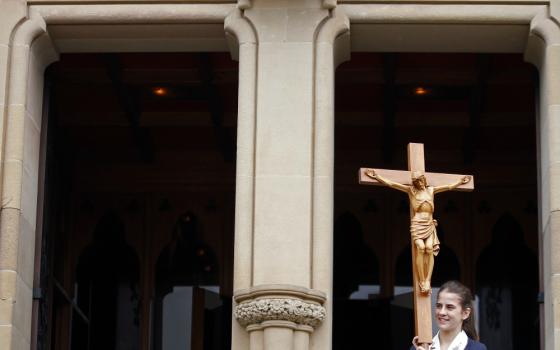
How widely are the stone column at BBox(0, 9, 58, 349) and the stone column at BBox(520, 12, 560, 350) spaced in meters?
5.55

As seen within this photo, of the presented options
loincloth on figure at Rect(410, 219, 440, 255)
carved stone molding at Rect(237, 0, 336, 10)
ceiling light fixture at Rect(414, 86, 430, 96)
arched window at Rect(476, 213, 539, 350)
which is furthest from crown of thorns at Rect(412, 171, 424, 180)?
arched window at Rect(476, 213, 539, 350)

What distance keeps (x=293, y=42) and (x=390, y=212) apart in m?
7.62

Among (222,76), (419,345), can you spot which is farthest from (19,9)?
(419,345)

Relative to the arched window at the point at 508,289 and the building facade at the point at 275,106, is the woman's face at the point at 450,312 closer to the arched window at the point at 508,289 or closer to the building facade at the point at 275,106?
the building facade at the point at 275,106

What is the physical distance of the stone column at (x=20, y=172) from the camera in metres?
17.9

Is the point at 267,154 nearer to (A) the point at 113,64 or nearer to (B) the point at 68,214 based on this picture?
(A) the point at 113,64

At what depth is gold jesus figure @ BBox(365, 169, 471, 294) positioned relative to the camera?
15570 mm

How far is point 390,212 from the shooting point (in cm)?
2577

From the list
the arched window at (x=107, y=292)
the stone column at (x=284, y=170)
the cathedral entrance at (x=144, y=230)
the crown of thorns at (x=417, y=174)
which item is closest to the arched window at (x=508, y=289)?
the cathedral entrance at (x=144, y=230)

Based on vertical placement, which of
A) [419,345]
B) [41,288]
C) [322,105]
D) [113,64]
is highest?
[113,64]

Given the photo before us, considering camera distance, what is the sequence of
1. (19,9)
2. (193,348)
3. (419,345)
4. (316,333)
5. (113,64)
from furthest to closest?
(193,348) → (113,64) → (19,9) → (316,333) → (419,345)

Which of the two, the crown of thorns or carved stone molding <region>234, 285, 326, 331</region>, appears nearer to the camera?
the crown of thorns

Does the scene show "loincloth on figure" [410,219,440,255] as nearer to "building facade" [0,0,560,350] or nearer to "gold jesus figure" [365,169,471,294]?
"gold jesus figure" [365,169,471,294]

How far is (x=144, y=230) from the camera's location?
1021 inches
